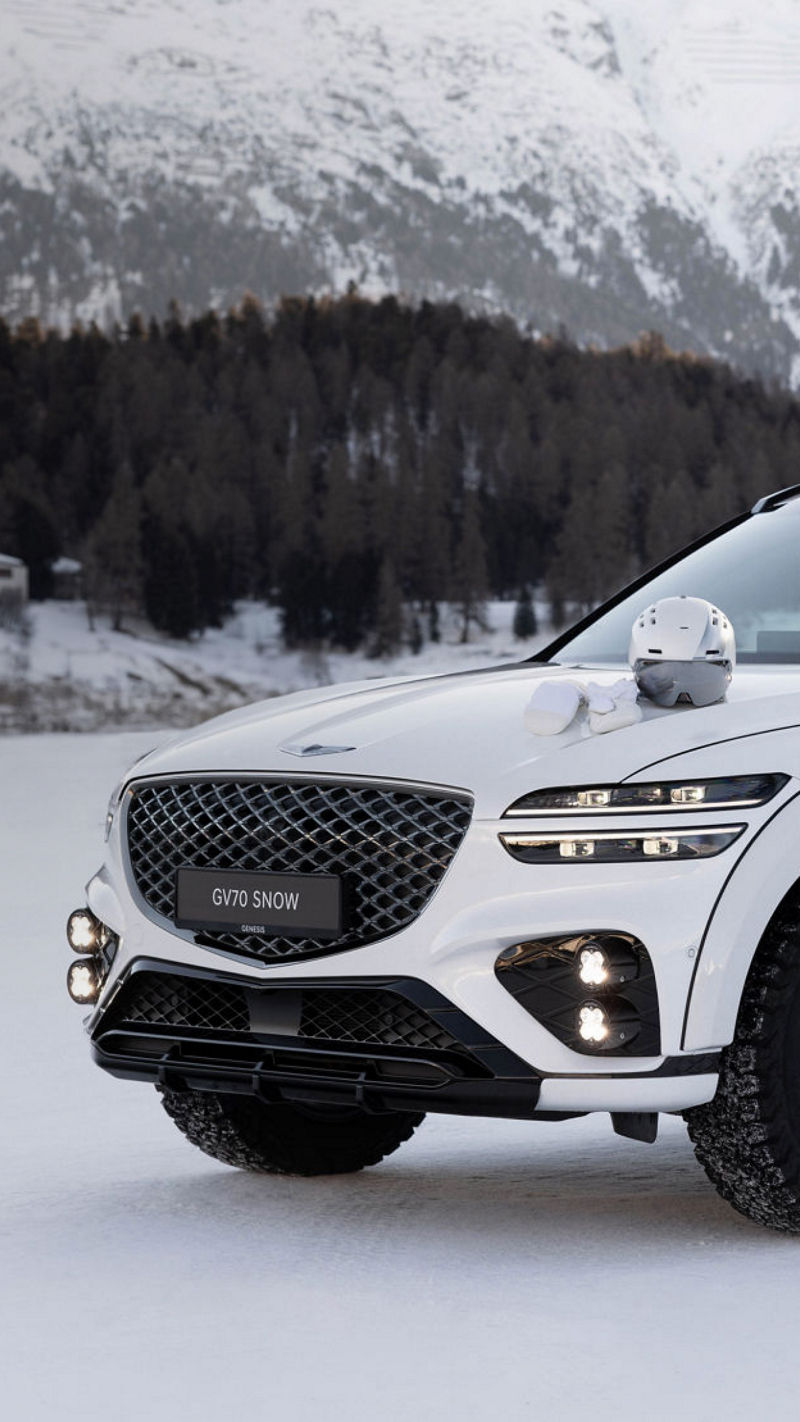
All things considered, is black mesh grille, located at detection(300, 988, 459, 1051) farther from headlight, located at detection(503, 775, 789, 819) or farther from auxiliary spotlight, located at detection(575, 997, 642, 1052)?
headlight, located at detection(503, 775, 789, 819)

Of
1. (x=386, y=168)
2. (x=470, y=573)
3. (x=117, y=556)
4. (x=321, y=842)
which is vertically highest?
(x=386, y=168)

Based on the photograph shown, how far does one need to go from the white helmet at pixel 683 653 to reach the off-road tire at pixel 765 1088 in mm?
497

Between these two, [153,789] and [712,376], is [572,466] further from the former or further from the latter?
[153,789]

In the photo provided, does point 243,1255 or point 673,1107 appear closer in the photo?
point 673,1107

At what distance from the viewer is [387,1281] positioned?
4.65 metres

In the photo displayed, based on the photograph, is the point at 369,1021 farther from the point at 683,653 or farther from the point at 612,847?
the point at 683,653

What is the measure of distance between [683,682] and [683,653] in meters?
0.09

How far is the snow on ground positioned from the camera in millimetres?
3879

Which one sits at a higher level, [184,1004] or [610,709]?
[610,709]

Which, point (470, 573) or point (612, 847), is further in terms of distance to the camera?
point (470, 573)

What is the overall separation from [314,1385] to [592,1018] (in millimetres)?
954

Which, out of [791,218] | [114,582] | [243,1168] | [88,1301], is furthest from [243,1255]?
[114,582]

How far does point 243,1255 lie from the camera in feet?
16.1

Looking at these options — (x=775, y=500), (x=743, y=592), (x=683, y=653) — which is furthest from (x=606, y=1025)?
(x=775, y=500)
